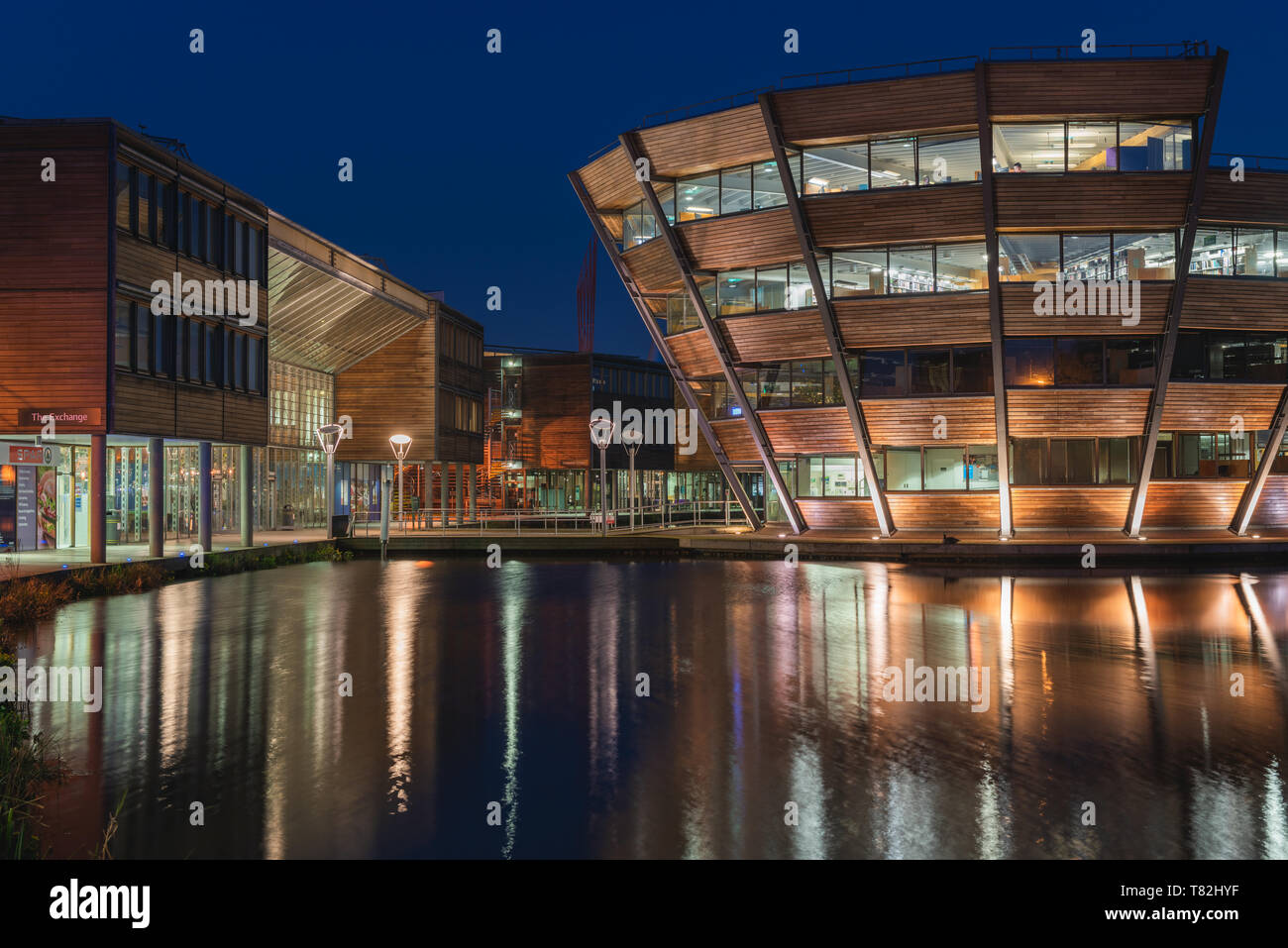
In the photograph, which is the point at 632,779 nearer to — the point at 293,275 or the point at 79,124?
the point at 79,124

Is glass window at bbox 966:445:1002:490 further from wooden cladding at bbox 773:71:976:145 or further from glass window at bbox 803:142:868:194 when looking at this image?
wooden cladding at bbox 773:71:976:145

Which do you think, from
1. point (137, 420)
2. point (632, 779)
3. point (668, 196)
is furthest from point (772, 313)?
point (632, 779)

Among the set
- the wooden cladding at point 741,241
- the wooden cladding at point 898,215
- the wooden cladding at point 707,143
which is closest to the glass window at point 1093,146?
the wooden cladding at point 898,215

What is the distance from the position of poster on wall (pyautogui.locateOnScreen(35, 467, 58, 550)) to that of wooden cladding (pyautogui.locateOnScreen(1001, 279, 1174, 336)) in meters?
29.1

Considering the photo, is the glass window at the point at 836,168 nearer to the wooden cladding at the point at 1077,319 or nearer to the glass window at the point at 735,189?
the glass window at the point at 735,189

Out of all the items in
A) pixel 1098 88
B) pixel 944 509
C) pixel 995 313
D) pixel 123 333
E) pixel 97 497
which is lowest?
pixel 944 509

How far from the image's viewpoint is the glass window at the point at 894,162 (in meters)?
33.2

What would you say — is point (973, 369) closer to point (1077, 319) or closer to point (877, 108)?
point (1077, 319)

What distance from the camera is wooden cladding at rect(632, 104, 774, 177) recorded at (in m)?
33.8

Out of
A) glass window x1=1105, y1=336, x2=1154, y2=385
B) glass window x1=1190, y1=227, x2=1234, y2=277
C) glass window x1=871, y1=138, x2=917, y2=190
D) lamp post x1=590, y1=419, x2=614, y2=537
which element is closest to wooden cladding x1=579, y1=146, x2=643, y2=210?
lamp post x1=590, y1=419, x2=614, y2=537

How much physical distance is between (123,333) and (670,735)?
2146cm

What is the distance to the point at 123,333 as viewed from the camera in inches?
1000

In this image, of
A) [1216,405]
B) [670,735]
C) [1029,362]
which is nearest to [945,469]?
[1029,362]

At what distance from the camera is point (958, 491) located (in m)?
34.8
